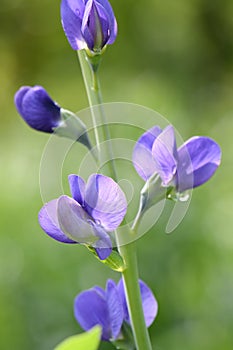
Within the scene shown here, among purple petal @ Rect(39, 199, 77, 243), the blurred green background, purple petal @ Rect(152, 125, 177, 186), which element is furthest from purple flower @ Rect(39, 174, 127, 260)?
the blurred green background

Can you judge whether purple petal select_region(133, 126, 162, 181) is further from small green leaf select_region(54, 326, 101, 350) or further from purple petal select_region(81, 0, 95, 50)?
small green leaf select_region(54, 326, 101, 350)

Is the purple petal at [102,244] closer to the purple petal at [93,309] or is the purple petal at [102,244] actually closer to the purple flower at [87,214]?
the purple flower at [87,214]

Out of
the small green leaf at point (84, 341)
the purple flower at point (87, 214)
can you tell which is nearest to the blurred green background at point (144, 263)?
the purple flower at point (87, 214)

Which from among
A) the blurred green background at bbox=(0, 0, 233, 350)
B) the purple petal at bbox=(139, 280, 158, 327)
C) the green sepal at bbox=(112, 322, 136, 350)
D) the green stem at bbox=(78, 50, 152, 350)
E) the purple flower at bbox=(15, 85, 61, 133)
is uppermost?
the purple flower at bbox=(15, 85, 61, 133)

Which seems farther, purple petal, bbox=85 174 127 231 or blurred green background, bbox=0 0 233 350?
blurred green background, bbox=0 0 233 350

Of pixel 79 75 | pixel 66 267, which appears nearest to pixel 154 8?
pixel 79 75

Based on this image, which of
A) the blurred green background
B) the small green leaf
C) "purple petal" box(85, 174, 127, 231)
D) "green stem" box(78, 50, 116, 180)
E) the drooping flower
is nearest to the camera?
the small green leaf

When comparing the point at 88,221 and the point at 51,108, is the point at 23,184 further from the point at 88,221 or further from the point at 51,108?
the point at 88,221

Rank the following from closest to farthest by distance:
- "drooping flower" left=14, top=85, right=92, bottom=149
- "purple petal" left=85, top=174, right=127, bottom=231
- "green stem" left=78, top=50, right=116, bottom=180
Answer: "purple petal" left=85, top=174, right=127, bottom=231
"green stem" left=78, top=50, right=116, bottom=180
"drooping flower" left=14, top=85, right=92, bottom=149

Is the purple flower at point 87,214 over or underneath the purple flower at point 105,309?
over
